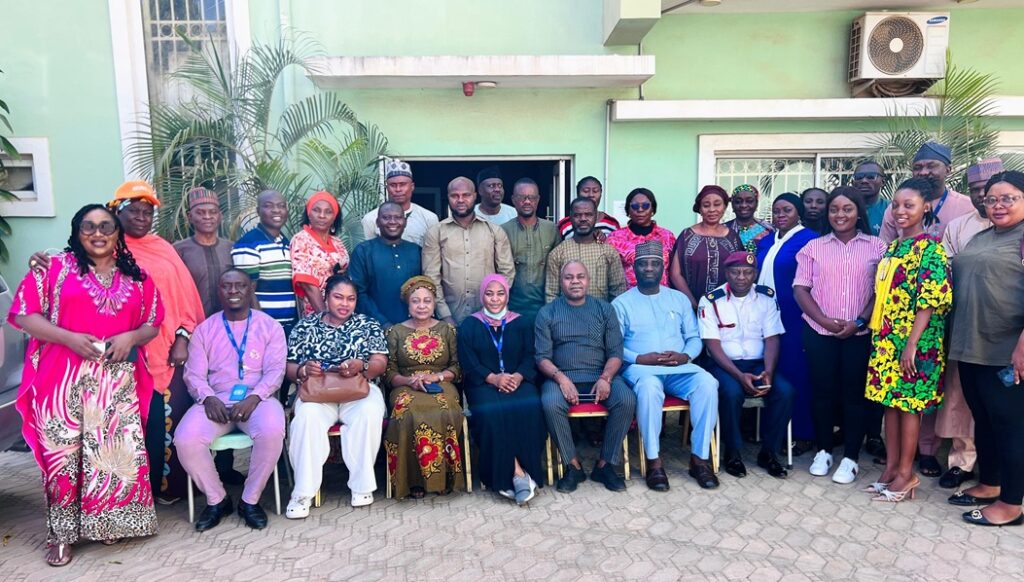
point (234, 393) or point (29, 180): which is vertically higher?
point (29, 180)

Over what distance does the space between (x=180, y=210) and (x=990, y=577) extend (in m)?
5.85

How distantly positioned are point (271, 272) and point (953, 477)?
→ 4.55m

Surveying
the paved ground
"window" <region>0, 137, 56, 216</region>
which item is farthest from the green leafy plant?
the paved ground

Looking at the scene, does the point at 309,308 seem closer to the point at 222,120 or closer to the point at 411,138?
the point at 222,120

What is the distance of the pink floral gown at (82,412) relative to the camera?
344cm

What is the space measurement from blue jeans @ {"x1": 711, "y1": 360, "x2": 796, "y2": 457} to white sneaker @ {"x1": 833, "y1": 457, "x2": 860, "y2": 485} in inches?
15.6

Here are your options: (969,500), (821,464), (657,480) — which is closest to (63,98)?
(657,480)

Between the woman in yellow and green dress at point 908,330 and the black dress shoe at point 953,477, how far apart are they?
316 millimetres

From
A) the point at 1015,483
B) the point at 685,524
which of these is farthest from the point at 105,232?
the point at 1015,483

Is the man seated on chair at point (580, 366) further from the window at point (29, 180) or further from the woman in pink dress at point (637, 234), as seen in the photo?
the window at point (29, 180)

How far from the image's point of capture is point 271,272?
4422 mm

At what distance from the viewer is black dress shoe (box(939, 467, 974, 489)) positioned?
4.24 metres

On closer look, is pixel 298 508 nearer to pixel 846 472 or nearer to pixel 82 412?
pixel 82 412

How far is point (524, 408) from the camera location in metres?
4.28
